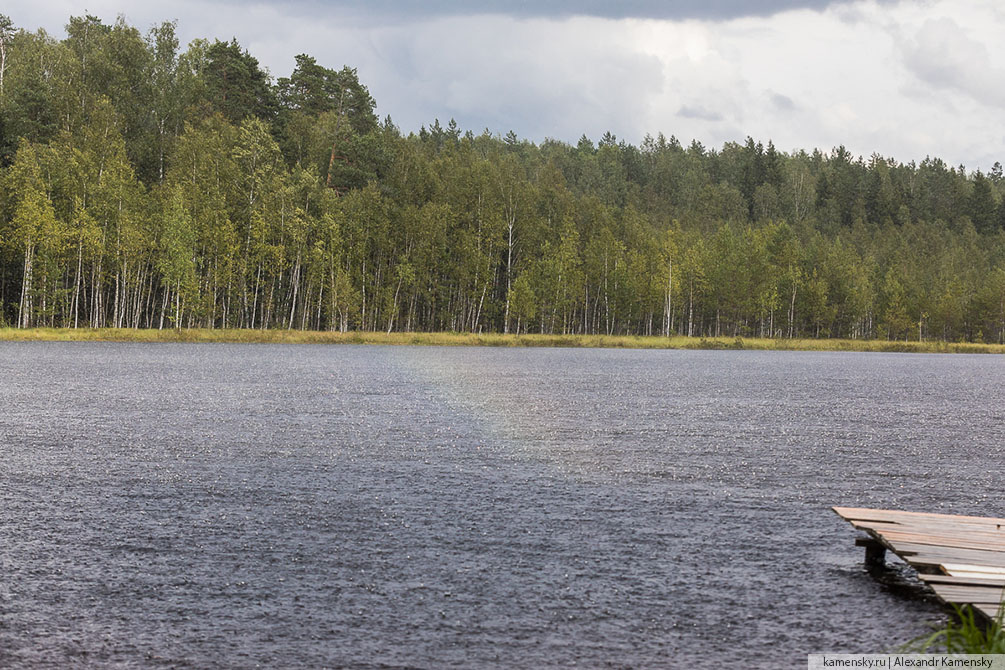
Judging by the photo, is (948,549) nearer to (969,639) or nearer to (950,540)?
(950,540)

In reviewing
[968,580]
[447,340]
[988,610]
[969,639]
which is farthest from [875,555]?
[447,340]

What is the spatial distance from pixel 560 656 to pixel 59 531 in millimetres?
8339

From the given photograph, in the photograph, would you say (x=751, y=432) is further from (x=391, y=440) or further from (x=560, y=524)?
(x=560, y=524)

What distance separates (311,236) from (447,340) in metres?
18.6

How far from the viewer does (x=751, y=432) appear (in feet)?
90.9

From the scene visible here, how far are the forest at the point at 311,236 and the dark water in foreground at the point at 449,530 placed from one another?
56.1m

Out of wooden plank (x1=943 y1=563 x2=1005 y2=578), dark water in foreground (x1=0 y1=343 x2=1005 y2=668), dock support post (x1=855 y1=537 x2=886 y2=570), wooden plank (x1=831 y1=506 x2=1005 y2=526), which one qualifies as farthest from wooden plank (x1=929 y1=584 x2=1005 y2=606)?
wooden plank (x1=831 y1=506 x2=1005 y2=526)

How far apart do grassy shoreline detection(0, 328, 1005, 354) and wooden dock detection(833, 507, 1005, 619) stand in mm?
75312

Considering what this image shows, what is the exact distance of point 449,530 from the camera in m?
13.9

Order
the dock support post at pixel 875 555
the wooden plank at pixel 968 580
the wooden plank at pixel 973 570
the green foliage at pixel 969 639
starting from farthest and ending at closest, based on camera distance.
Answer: the dock support post at pixel 875 555, the wooden plank at pixel 973 570, the wooden plank at pixel 968 580, the green foliage at pixel 969 639

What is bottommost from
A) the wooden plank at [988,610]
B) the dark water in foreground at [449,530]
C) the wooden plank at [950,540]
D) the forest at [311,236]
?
the dark water in foreground at [449,530]

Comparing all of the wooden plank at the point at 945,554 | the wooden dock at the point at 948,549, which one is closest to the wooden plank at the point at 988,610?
the wooden dock at the point at 948,549

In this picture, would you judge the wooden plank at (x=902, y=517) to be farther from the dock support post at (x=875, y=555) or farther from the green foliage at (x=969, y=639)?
the green foliage at (x=969, y=639)

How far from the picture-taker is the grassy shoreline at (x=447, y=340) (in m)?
78.0
